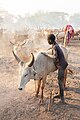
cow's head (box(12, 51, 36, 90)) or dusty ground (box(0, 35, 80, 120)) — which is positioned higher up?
cow's head (box(12, 51, 36, 90))

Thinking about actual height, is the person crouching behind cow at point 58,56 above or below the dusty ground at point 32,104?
above

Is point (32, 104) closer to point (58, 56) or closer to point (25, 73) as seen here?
point (25, 73)

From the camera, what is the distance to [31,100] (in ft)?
22.4

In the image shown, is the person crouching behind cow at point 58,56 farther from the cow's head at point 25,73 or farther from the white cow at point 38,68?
the cow's head at point 25,73

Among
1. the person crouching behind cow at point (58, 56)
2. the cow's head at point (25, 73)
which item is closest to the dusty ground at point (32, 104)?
the person crouching behind cow at point (58, 56)

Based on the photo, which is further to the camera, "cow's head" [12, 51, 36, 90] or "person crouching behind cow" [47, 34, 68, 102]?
"person crouching behind cow" [47, 34, 68, 102]

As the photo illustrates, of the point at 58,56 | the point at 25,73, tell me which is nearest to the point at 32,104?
the point at 25,73

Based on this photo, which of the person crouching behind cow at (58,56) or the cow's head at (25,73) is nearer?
the cow's head at (25,73)

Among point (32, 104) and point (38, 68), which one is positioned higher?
point (38, 68)

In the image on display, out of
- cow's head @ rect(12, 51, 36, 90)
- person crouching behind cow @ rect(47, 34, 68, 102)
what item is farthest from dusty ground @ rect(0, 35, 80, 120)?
cow's head @ rect(12, 51, 36, 90)

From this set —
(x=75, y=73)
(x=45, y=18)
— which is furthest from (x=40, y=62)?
(x=45, y=18)

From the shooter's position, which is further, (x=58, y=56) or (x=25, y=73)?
(x=58, y=56)

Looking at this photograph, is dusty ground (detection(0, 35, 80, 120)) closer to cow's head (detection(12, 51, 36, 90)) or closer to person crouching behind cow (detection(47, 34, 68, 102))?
person crouching behind cow (detection(47, 34, 68, 102))

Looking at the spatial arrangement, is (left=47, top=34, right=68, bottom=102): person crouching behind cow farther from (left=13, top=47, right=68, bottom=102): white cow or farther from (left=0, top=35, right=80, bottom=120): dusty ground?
(left=0, top=35, right=80, bottom=120): dusty ground
